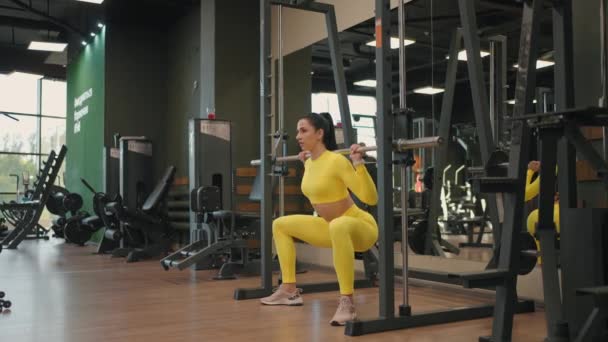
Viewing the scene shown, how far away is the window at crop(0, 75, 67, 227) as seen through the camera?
1393 centimetres

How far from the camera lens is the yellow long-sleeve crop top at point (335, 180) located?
12.4 feet

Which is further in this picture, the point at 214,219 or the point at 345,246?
the point at 214,219

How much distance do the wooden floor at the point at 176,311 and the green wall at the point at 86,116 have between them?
14.2 ft

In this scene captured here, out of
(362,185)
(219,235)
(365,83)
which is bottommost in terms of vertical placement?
(219,235)

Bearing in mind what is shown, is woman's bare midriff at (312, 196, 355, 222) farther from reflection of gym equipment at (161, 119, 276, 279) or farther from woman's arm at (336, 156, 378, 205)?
reflection of gym equipment at (161, 119, 276, 279)

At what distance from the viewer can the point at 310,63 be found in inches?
272

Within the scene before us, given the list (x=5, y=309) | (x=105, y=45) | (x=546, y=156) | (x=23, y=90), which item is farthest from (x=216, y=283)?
(x=23, y=90)

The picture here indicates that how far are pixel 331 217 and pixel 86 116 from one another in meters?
8.05

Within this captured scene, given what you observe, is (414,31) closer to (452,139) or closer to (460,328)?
(452,139)

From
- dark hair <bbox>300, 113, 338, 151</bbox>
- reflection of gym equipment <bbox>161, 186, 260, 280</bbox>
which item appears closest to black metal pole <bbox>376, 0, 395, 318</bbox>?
dark hair <bbox>300, 113, 338, 151</bbox>

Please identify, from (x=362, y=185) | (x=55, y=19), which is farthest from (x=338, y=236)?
(x=55, y=19)

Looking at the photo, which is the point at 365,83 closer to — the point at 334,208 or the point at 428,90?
the point at 428,90

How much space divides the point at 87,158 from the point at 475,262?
26.4 ft

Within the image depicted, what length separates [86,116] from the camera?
1088 cm
